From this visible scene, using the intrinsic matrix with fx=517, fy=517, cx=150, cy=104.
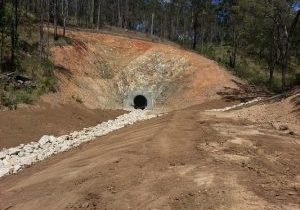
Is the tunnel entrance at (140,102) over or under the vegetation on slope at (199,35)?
under

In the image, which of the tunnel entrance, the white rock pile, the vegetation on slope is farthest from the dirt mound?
the tunnel entrance

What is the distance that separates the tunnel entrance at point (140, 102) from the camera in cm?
4594

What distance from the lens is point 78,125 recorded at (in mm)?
30453

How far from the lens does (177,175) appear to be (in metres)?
12.3

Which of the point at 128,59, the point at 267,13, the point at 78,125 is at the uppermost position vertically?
the point at 267,13

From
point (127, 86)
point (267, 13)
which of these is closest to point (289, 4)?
point (267, 13)

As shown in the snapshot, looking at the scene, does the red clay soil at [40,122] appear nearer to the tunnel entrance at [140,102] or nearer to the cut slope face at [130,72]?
the cut slope face at [130,72]

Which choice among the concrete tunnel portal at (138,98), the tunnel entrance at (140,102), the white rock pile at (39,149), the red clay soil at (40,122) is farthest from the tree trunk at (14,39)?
the tunnel entrance at (140,102)

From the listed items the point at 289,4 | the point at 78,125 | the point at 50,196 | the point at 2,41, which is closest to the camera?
the point at 50,196

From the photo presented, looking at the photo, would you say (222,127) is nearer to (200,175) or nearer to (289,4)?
(200,175)

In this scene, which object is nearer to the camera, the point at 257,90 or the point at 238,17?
the point at 257,90

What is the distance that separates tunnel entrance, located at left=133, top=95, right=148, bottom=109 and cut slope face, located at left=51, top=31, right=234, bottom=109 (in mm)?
769

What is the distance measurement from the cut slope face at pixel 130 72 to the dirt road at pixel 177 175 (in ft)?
74.2

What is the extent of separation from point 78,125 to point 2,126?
18.3 ft
